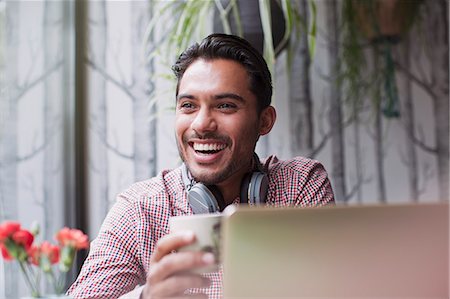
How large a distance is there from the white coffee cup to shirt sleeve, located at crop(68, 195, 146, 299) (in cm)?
57

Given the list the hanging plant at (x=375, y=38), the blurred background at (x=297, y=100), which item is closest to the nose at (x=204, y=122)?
the blurred background at (x=297, y=100)

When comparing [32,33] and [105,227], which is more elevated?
[32,33]

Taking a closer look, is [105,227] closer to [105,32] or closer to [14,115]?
[14,115]

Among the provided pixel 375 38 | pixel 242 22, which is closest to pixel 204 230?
pixel 242 22

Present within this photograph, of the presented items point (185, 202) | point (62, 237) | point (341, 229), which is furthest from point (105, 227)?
point (341, 229)

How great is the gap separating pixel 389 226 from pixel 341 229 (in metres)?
0.07

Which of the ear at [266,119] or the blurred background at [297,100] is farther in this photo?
the blurred background at [297,100]

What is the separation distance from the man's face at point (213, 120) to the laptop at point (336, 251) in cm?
78

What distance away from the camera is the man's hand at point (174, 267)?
95cm

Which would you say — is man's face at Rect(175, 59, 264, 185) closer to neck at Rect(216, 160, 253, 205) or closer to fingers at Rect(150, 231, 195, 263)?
neck at Rect(216, 160, 253, 205)

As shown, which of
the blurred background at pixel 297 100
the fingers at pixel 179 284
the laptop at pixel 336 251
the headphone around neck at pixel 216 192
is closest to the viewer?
the laptop at pixel 336 251

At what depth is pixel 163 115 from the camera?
2648 mm

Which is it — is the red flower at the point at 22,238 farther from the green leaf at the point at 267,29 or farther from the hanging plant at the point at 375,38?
the hanging plant at the point at 375,38

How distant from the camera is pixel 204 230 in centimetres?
94
